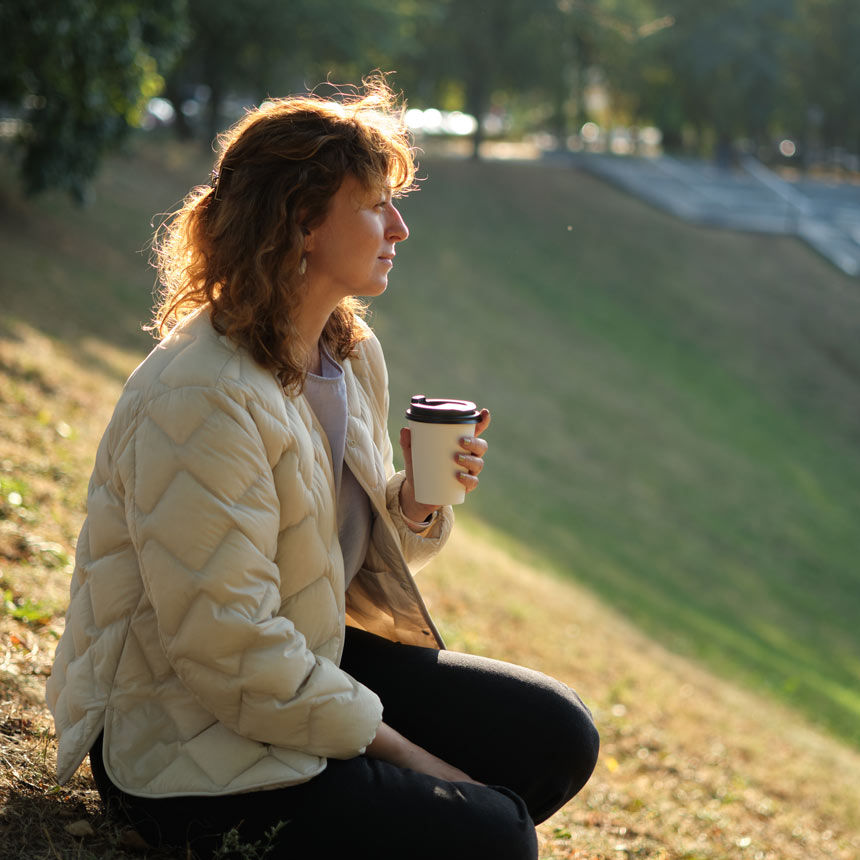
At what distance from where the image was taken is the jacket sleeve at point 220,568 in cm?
208

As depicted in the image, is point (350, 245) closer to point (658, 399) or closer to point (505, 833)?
point (505, 833)

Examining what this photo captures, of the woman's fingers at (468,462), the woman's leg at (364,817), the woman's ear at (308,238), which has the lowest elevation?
the woman's leg at (364,817)

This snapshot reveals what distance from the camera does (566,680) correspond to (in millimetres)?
5965

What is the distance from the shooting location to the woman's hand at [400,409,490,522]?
2.59 meters

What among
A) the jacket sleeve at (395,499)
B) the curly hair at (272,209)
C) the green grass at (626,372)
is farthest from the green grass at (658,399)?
the curly hair at (272,209)

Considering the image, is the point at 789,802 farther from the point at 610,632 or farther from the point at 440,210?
the point at 440,210

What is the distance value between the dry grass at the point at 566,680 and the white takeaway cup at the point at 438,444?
0.89m

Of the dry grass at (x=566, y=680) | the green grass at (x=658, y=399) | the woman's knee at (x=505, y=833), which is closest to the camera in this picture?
the woman's knee at (x=505, y=833)

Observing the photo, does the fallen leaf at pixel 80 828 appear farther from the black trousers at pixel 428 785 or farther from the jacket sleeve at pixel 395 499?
the jacket sleeve at pixel 395 499

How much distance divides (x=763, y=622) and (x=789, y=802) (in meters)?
5.03

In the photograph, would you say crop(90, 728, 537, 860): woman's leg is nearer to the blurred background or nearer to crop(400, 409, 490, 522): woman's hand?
crop(400, 409, 490, 522): woman's hand

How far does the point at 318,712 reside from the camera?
7.08ft

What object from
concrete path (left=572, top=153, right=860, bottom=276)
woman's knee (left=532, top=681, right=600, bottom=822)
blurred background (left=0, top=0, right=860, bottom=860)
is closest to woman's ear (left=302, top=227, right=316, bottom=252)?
woman's knee (left=532, top=681, right=600, bottom=822)

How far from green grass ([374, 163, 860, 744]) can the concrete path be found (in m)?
0.76
